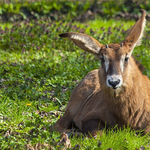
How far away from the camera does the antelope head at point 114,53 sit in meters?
4.81

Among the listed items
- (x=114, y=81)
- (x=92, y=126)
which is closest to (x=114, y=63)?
(x=114, y=81)

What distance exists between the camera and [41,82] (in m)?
7.55

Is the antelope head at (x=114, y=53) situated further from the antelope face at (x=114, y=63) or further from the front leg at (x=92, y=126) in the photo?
the front leg at (x=92, y=126)

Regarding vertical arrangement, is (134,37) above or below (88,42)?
above

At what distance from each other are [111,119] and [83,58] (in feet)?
11.2

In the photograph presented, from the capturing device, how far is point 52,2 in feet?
43.4

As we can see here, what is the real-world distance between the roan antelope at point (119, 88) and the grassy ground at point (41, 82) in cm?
24

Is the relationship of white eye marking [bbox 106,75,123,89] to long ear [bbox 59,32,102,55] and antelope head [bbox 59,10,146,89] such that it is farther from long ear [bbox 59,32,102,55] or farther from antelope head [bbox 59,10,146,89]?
long ear [bbox 59,32,102,55]

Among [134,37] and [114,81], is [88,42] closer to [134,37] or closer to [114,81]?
[134,37]

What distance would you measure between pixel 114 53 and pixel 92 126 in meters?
1.25

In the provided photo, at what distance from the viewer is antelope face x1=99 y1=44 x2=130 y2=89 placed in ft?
15.6

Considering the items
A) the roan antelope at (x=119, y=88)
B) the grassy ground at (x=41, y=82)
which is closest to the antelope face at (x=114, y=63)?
the roan antelope at (x=119, y=88)

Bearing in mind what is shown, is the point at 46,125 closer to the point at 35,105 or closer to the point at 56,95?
the point at 35,105

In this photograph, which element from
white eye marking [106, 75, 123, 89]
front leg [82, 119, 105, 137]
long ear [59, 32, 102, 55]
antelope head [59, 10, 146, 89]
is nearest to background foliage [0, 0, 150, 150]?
front leg [82, 119, 105, 137]
